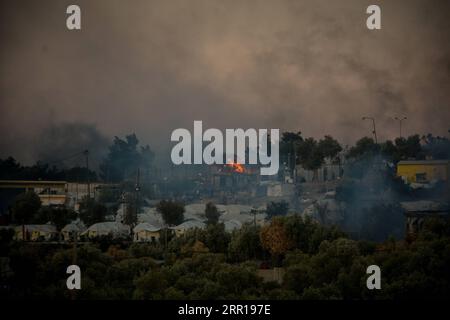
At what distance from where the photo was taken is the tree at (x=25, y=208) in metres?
15.4

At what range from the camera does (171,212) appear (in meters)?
16.8

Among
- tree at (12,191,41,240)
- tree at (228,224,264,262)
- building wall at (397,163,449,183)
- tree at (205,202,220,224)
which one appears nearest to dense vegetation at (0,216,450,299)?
tree at (228,224,264,262)

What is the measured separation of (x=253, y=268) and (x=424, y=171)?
570 centimetres

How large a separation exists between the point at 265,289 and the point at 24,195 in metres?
7.12

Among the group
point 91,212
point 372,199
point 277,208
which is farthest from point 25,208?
point 372,199

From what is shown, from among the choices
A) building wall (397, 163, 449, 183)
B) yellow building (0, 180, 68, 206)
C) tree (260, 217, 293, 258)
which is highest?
building wall (397, 163, 449, 183)

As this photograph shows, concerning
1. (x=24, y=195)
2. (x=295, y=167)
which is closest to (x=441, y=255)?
(x=295, y=167)

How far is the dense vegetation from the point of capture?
10.5 meters

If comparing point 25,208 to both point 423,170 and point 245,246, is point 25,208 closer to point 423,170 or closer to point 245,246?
point 245,246

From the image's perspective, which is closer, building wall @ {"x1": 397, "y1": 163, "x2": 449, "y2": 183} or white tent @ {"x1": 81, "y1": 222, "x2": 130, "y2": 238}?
building wall @ {"x1": 397, "y1": 163, "x2": 449, "y2": 183}

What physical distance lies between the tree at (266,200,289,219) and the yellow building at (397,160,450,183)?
2485 mm

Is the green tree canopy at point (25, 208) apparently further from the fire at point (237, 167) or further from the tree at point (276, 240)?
the tree at point (276, 240)

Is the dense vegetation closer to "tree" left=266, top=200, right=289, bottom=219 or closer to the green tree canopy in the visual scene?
the green tree canopy

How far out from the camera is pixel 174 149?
45.0ft
